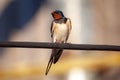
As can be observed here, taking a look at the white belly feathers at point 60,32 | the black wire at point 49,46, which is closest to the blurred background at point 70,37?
the white belly feathers at point 60,32

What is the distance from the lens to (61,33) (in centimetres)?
329

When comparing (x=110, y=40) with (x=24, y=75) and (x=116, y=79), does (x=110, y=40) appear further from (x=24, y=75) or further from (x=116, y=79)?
(x=24, y=75)

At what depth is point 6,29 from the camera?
657cm

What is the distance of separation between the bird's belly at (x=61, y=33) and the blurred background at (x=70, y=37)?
2.72m

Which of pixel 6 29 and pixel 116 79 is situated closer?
pixel 116 79

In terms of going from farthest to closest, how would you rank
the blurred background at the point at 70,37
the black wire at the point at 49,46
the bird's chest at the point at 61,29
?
Answer: the blurred background at the point at 70,37 → the bird's chest at the point at 61,29 → the black wire at the point at 49,46

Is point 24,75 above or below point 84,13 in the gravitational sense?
below

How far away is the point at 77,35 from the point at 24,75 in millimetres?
736

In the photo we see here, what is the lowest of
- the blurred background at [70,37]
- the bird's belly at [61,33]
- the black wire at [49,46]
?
the blurred background at [70,37]

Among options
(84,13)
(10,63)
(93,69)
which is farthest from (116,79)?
(10,63)

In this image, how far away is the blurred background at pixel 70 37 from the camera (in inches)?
244

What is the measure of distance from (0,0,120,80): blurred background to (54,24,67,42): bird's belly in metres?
2.72

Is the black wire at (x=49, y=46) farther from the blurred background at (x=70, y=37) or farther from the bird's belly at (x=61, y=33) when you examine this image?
the blurred background at (x=70, y=37)

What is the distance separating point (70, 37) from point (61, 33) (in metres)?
2.83
